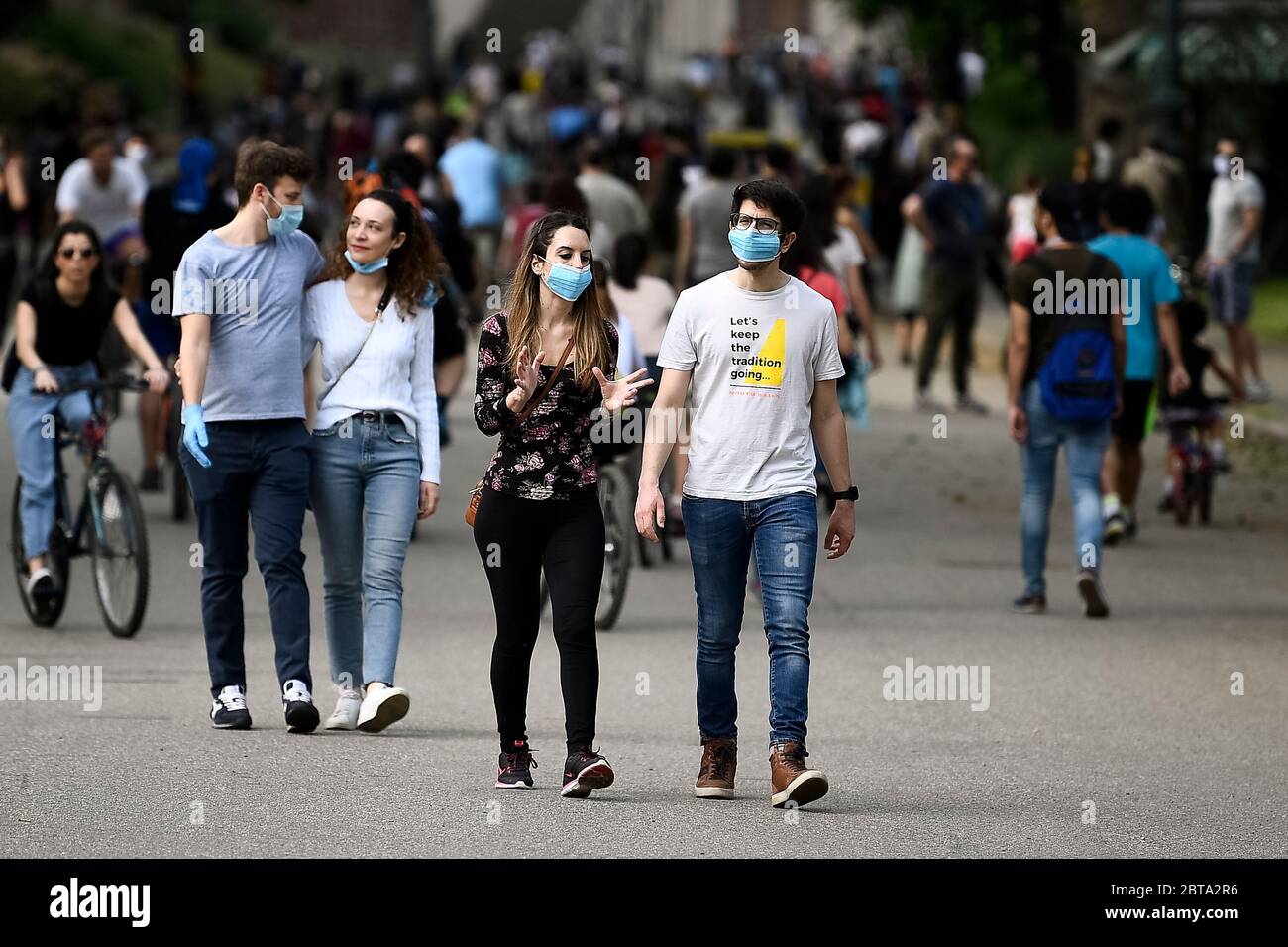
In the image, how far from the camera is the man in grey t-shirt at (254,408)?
828 centimetres

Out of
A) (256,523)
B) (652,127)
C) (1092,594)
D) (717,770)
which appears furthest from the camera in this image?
(652,127)

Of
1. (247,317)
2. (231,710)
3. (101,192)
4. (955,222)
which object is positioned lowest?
(231,710)

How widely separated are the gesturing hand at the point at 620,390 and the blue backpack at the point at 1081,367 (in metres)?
4.04

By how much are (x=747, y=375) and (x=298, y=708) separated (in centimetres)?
205

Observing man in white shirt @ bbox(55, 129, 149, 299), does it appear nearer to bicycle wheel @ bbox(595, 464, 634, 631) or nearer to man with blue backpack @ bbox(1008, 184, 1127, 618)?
bicycle wheel @ bbox(595, 464, 634, 631)

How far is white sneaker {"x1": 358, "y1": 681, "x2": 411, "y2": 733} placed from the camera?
8336mm

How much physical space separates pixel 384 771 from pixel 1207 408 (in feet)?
23.5

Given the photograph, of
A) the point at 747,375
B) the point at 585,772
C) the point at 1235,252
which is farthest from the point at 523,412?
the point at 1235,252

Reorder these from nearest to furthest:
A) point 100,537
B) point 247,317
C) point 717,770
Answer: point 717,770 < point 247,317 < point 100,537

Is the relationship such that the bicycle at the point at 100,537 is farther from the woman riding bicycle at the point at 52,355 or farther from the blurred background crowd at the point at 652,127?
the blurred background crowd at the point at 652,127

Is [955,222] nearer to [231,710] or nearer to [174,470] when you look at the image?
[174,470]

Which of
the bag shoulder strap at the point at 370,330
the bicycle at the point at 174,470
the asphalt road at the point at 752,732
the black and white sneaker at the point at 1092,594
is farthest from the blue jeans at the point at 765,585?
the bicycle at the point at 174,470

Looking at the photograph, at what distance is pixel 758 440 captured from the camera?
725cm
